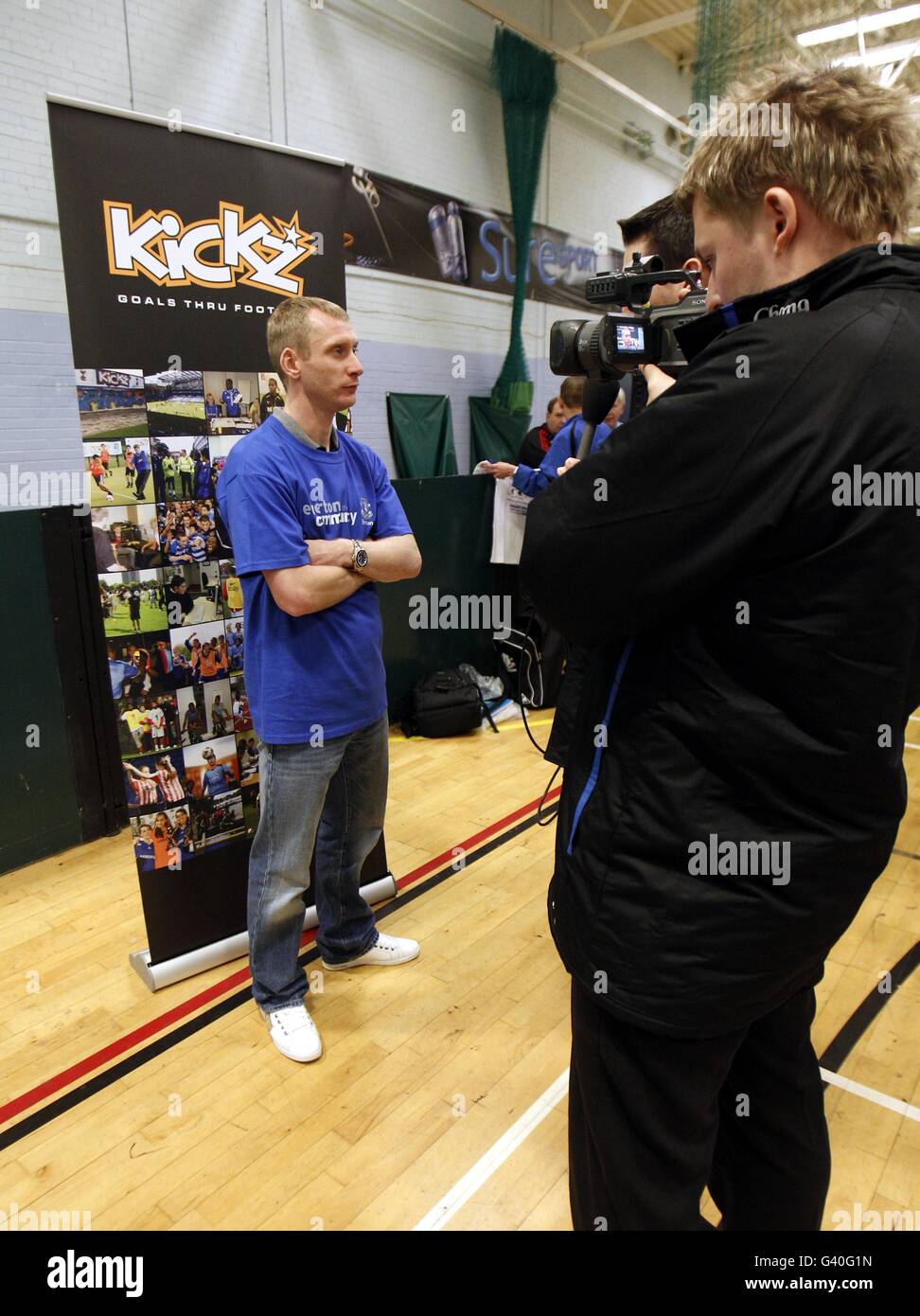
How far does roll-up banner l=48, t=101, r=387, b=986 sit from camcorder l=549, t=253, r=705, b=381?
49.1 inches

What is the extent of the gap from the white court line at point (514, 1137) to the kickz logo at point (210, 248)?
8.02 feet

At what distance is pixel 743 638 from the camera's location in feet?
2.89

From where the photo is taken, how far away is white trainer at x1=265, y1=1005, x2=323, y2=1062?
7.20ft

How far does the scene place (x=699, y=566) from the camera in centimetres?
84

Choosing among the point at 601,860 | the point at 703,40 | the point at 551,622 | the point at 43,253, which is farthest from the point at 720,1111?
the point at 703,40

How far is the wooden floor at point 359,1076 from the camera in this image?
5.83 ft

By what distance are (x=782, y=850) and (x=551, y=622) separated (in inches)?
15.1

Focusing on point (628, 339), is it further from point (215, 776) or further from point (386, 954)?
point (386, 954)

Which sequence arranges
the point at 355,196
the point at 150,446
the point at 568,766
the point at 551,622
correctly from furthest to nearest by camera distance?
the point at 355,196, the point at 150,446, the point at 568,766, the point at 551,622

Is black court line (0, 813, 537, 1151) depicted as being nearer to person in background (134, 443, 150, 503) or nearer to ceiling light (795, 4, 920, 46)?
person in background (134, 443, 150, 503)
